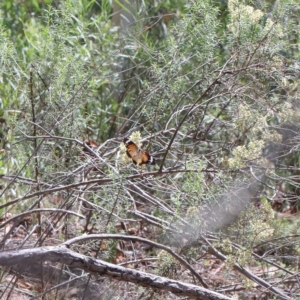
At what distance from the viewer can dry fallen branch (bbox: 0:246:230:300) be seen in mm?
1877

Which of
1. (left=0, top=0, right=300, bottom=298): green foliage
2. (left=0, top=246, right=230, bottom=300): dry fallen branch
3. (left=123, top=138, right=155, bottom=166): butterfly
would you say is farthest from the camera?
(left=0, top=0, right=300, bottom=298): green foliage

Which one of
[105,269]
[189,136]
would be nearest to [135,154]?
[105,269]

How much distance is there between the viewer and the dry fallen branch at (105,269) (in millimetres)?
1877

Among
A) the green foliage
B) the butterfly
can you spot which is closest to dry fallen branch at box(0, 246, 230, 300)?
the green foliage

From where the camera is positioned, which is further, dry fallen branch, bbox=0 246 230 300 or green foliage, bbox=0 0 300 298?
green foliage, bbox=0 0 300 298

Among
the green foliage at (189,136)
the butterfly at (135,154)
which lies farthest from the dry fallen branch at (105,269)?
the butterfly at (135,154)

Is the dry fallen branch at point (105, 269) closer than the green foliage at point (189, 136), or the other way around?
the dry fallen branch at point (105, 269)

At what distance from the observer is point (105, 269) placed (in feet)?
6.50

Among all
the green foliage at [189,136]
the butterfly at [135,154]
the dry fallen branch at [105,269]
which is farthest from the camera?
the green foliage at [189,136]

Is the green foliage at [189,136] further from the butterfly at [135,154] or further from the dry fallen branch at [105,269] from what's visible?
the dry fallen branch at [105,269]

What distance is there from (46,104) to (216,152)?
761 mm

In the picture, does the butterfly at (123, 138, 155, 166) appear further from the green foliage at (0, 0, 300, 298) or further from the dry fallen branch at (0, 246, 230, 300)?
the dry fallen branch at (0, 246, 230, 300)

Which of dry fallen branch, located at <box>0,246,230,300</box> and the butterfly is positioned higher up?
the butterfly

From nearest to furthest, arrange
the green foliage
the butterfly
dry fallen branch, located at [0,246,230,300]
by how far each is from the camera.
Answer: dry fallen branch, located at [0,246,230,300], the butterfly, the green foliage
